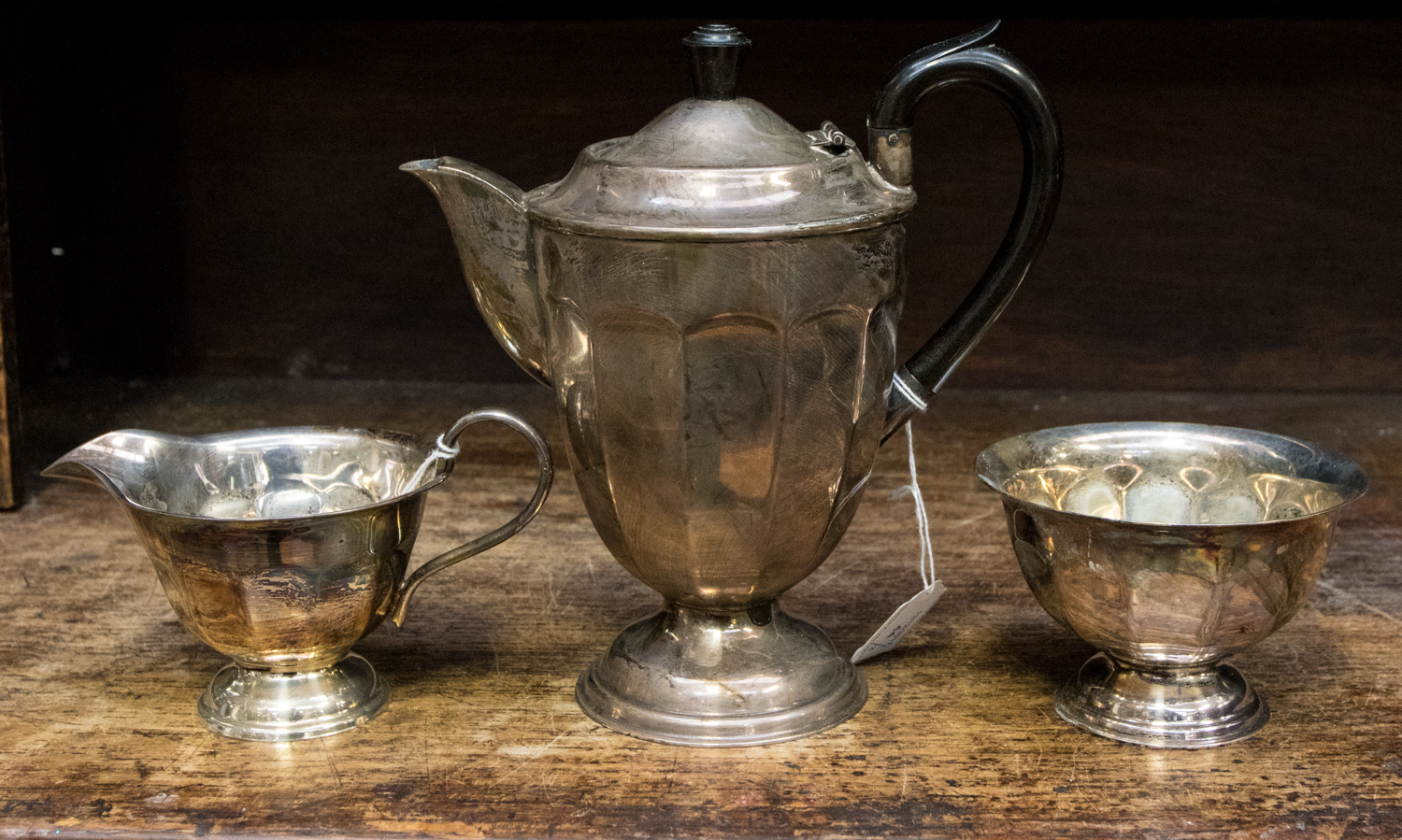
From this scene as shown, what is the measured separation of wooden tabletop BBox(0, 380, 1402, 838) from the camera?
797 millimetres

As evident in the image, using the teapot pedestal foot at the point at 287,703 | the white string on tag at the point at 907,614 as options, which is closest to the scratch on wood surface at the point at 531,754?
the teapot pedestal foot at the point at 287,703

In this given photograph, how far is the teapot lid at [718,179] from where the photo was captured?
2.65 ft

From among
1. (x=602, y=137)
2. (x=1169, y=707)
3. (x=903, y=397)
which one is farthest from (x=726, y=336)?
(x=602, y=137)

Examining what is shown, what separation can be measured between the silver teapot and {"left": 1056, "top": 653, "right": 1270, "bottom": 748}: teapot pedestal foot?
158mm

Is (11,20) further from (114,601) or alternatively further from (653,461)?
(653,461)

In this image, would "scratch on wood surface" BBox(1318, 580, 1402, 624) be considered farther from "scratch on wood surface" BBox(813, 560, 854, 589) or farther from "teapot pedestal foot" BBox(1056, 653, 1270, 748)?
"scratch on wood surface" BBox(813, 560, 854, 589)

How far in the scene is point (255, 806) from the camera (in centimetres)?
80

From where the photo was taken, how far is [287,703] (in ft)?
2.98

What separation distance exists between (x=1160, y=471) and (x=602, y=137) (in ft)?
3.11

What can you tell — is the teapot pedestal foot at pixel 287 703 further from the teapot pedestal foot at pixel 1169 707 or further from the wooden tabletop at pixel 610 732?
the teapot pedestal foot at pixel 1169 707

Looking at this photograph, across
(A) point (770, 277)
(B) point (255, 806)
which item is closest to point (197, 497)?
(B) point (255, 806)

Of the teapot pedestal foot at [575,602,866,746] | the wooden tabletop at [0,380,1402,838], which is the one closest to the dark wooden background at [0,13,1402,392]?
the wooden tabletop at [0,380,1402,838]

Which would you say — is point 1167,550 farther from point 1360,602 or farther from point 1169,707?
point 1360,602

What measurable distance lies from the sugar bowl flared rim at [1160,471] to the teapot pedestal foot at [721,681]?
182mm
